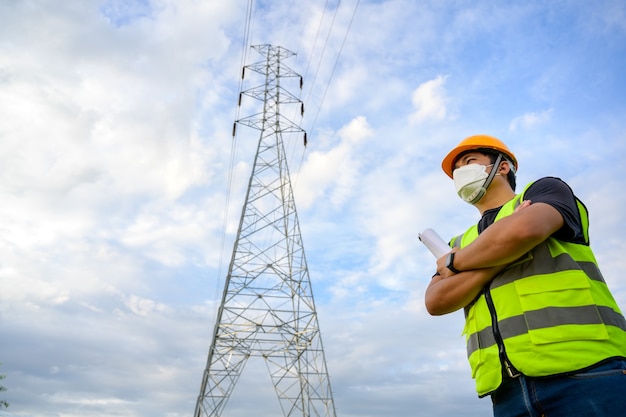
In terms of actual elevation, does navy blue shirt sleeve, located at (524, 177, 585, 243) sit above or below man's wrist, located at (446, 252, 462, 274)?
above

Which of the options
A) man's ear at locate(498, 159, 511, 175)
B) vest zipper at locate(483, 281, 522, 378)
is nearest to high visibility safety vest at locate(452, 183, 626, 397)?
vest zipper at locate(483, 281, 522, 378)

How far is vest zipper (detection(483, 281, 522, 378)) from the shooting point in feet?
5.98

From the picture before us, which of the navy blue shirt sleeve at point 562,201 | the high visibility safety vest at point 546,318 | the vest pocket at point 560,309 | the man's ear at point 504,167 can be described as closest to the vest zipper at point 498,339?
the high visibility safety vest at point 546,318

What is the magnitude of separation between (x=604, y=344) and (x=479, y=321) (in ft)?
1.50

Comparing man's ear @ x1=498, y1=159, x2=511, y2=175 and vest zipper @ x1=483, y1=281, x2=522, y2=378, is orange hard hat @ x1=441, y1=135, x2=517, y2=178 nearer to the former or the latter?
man's ear @ x1=498, y1=159, x2=511, y2=175

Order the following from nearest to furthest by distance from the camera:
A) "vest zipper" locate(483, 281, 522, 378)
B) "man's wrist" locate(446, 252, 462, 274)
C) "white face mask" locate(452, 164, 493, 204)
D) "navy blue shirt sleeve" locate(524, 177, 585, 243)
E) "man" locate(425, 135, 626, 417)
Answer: "man" locate(425, 135, 626, 417) < "vest zipper" locate(483, 281, 522, 378) < "navy blue shirt sleeve" locate(524, 177, 585, 243) < "man's wrist" locate(446, 252, 462, 274) < "white face mask" locate(452, 164, 493, 204)

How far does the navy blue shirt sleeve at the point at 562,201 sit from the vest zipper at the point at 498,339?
1.18ft

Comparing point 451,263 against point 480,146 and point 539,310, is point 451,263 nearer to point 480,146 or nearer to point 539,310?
point 539,310

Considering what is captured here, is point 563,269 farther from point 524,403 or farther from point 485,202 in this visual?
point 485,202

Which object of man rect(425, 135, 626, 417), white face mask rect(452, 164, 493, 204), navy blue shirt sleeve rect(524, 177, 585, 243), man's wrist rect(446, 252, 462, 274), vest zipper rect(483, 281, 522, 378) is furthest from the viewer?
white face mask rect(452, 164, 493, 204)

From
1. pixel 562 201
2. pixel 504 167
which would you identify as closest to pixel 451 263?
pixel 562 201

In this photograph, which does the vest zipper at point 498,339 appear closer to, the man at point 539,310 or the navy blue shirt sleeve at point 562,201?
the man at point 539,310

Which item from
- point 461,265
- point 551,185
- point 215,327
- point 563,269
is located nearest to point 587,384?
point 563,269

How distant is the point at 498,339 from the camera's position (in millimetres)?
1898
